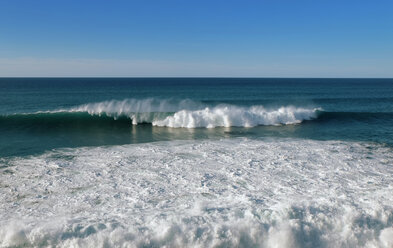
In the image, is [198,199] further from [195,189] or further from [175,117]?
[175,117]

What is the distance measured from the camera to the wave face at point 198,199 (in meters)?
4.30

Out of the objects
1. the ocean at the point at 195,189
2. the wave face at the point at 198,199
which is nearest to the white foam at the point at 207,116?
the ocean at the point at 195,189

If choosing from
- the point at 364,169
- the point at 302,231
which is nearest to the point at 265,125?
the point at 364,169

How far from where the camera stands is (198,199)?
18.3ft

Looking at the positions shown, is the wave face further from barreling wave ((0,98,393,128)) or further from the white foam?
barreling wave ((0,98,393,128))

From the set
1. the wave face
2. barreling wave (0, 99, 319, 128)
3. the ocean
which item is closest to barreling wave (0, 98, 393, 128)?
barreling wave (0, 99, 319, 128)

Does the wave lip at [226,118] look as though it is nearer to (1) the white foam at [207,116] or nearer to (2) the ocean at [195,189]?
(1) the white foam at [207,116]

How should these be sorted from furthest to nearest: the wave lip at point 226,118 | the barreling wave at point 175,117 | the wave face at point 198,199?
1. the barreling wave at point 175,117
2. the wave lip at point 226,118
3. the wave face at point 198,199

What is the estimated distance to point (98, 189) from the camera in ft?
19.9

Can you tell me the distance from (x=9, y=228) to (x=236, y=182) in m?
4.52

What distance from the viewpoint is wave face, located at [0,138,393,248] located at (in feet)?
14.1

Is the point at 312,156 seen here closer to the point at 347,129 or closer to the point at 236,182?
the point at 236,182

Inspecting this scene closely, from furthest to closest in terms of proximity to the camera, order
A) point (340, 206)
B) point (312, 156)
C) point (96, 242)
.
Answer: point (312, 156) < point (340, 206) < point (96, 242)

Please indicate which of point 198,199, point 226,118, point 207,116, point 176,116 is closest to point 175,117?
point 176,116
